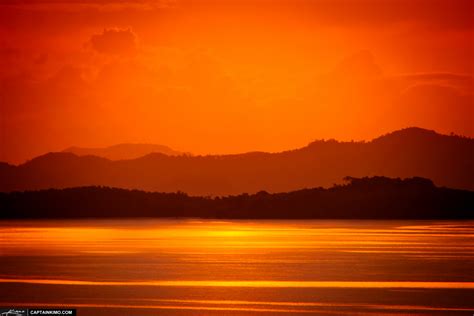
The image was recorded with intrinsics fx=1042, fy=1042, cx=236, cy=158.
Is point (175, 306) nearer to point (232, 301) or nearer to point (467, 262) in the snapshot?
point (232, 301)

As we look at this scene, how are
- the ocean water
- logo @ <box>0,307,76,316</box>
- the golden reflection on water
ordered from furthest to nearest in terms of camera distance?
the golden reflection on water, the ocean water, logo @ <box>0,307,76,316</box>

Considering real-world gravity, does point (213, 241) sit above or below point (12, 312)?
above

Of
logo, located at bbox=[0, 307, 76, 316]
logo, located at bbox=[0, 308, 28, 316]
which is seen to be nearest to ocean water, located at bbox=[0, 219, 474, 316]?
logo, located at bbox=[0, 307, 76, 316]

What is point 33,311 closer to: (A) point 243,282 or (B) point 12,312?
(B) point 12,312

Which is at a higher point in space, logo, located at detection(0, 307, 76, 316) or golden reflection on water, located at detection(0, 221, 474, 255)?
golden reflection on water, located at detection(0, 221, 474, 255)

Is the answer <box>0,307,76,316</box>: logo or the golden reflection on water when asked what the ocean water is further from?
the golden reflection on water

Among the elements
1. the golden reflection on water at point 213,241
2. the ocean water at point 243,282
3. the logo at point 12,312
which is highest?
the golden reflection on water at point 213,241

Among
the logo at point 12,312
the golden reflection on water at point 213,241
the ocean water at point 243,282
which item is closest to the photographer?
the logo at point 12,312

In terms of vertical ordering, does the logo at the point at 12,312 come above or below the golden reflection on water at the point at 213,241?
below

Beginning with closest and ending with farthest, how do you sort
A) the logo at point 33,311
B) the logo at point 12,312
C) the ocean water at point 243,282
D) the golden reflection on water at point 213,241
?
the logo at point 33,311
the logo at point 12,312
the ocean water at point 243,282
the golden reflection on water at point 213,241

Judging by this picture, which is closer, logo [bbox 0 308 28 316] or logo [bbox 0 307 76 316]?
logo [bbox 0 307 76 316]

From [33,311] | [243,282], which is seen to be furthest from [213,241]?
[33,311]

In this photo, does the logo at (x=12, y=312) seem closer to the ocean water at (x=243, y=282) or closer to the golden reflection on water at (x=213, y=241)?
the ocean water at (x=243, y=282)

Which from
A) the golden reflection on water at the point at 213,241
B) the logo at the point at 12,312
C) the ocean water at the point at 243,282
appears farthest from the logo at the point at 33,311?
the golden reflection on water at the point at 213,241
